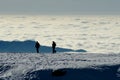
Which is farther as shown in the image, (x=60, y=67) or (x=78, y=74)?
(x=60, y=67)

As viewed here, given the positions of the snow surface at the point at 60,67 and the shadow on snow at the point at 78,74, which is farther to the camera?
the snow surface at the point at 60,67

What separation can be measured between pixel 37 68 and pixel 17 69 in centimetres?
288

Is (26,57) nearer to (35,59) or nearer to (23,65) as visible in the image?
(35,59)

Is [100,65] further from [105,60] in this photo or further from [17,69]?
[17,69]

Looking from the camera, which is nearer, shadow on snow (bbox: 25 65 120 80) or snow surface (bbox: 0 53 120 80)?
shadow on snow (bbox: 25 65 120 80)

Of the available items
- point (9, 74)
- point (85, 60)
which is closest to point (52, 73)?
point (9, 74)

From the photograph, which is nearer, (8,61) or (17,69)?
(17,69)

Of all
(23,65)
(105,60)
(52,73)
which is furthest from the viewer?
(105,60)

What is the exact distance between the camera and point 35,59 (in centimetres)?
6012

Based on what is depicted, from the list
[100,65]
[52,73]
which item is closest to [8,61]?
[52,73]

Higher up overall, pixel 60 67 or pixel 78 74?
pixel 60 67

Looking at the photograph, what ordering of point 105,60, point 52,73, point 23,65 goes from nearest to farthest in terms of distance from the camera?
point 52,73, point 23,65, point 105,60

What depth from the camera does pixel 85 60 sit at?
196 feet

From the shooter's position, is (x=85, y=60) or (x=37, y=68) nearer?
(x=37, y=68)
